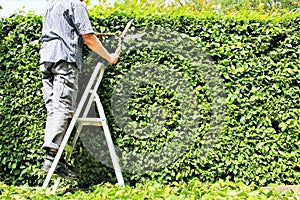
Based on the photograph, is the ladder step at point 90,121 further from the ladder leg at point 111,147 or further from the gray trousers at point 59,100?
the gray trousers at point 59,100

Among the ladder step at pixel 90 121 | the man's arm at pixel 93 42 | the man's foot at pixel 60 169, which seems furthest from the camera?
the ladder step at pixel 90 121

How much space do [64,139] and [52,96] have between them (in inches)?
16.9

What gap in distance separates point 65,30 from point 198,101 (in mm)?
1583

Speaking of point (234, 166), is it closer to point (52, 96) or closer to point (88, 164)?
point (88, 164)

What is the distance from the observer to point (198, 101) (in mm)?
4031

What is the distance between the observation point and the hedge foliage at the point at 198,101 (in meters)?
3.97

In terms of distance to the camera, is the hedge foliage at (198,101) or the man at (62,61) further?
the hedge foliage at (198,101)

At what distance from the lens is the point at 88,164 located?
3941 millimetres

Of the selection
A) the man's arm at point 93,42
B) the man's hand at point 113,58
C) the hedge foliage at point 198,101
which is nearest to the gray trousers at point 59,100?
the man's arm at point 93,42

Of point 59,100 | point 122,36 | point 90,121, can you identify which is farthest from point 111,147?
point 122,36

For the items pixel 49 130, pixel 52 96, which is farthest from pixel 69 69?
pixel 49 130

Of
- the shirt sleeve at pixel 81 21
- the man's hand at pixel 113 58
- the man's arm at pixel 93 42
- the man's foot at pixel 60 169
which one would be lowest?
the man's foot at pixel 60 169

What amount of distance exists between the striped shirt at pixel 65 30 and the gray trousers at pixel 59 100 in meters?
0.08

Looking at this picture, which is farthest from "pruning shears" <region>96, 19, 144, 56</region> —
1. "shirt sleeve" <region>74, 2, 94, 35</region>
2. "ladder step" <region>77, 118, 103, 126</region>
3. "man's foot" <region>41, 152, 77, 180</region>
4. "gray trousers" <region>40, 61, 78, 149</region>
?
"man's foot" <region>41, 152, 77, 180</region>
